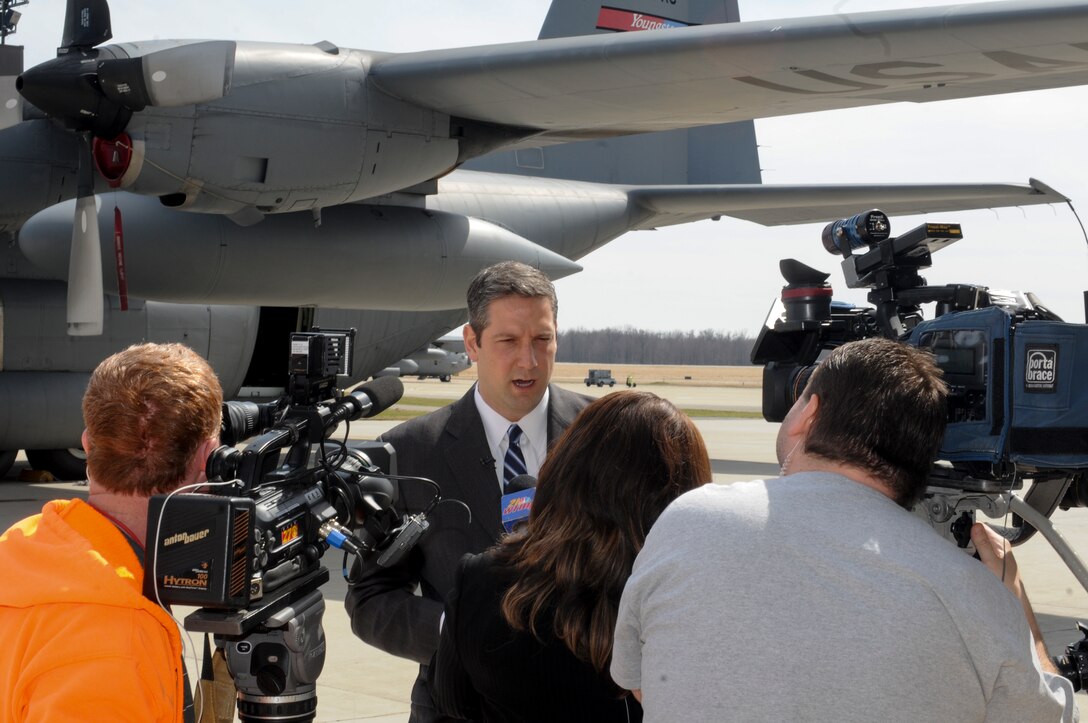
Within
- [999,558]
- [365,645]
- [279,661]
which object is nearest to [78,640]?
[279,661]

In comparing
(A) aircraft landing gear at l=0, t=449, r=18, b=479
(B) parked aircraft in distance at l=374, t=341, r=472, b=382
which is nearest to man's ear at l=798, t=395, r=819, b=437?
(A) aircraft landing gear at l=0, t=449, r=18, b=479

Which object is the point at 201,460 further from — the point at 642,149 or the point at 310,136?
the point at 642,149

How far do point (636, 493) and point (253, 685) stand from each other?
96 centimetres

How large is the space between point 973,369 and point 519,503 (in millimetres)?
1531

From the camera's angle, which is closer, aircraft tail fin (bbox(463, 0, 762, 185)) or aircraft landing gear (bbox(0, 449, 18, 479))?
aircraft landing gear (bbox(0, 449, 18, 479))

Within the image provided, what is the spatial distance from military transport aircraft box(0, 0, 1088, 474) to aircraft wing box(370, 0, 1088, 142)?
0.02 meters

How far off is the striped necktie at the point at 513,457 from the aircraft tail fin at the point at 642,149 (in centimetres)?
1166

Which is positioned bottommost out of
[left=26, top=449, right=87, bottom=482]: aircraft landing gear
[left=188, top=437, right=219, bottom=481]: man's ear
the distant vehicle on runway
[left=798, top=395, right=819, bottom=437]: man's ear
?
the distant vehicle on runway

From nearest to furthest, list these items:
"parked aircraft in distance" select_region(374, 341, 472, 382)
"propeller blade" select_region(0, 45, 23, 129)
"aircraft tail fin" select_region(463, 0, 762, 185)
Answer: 1. "propeller blade" select_region(0, 45, 23, 129)
2. "aircraft tail fin" select_region(463, 0, 762, 185)
3. "parked aircraft in distance" select_region(374, 341, 472, 382)

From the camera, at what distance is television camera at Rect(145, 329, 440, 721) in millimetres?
2051

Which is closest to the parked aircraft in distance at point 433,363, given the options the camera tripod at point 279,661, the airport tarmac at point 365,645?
the airport tarmac at point 365,645

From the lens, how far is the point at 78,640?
186 centimetres

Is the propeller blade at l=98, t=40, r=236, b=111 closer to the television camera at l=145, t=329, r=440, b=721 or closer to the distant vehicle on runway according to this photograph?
the television camera at l=145, t=329, r=440, b=721

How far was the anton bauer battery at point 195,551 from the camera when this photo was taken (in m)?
2.03
